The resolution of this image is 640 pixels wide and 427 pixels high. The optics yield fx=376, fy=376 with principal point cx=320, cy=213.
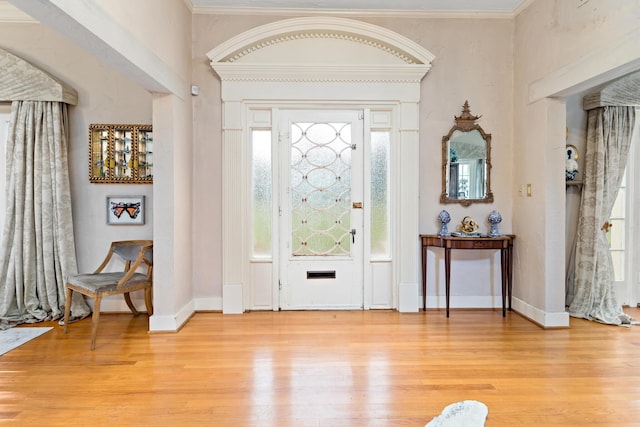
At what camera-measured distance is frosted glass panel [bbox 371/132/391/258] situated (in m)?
4.24

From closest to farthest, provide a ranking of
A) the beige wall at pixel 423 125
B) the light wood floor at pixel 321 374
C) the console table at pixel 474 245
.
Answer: the light wood floor at pixel 321 374, the beige wall at pixel 423 125, the console table at pixel 474 245

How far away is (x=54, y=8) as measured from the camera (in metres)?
1.95

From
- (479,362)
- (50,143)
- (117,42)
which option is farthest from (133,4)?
(479,362)

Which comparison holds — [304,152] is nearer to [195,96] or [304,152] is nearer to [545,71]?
[195,96]

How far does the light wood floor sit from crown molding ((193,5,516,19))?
10.7 ft

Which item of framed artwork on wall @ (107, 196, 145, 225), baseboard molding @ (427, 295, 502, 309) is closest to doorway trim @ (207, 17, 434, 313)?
baseboard molding @ (427, 295, 502, 309)

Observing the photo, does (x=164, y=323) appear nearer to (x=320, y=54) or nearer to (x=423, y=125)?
(x=320, y=54)

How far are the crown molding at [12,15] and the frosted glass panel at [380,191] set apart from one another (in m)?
3.75

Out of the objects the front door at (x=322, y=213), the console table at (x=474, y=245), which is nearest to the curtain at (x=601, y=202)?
the console table at (x=474, y=245)

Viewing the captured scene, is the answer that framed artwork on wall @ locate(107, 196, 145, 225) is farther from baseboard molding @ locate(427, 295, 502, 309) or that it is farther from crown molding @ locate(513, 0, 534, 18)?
crown molding @ locate(513, 0, 534, 18)

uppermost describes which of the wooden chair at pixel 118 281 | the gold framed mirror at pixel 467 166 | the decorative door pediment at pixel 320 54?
the decorative door pediment at pixel 320 54

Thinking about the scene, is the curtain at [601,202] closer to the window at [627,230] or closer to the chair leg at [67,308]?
the window at [627,230]

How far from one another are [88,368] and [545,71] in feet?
15.4

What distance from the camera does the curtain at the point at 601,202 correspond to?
12.8ft
